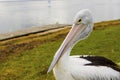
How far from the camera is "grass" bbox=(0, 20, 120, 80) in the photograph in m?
9.62

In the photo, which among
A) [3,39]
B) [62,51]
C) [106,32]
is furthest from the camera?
[3,39]

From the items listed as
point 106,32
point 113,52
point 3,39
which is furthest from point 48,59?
point 3,39

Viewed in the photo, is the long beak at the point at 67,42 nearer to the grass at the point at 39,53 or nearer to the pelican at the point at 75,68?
the pelican at the point at 75,68

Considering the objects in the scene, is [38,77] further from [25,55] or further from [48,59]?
[25,55]

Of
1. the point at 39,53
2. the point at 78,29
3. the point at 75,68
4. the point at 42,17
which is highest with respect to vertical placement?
the point at 78,29

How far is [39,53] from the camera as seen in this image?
11.8 metres

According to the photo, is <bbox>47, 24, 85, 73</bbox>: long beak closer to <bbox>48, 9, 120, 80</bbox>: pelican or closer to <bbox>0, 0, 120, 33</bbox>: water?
<bbox>48, 9, 120, 80</bbox>: pelican

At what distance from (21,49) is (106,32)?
361 centimetres

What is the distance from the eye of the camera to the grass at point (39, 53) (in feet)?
31.6

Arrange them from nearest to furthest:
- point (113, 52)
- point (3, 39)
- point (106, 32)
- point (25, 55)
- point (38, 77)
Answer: point (38, 77) → point (113, 52) → point (25, 55) → point (106, 32) → point (3, 39)

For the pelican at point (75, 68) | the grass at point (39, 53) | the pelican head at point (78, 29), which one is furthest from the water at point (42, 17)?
the pelican at point (75, 68)

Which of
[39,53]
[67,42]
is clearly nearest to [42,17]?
[39,53]

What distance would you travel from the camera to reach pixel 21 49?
13305 mm

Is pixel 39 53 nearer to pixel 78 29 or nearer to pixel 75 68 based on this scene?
pixel 78 29
